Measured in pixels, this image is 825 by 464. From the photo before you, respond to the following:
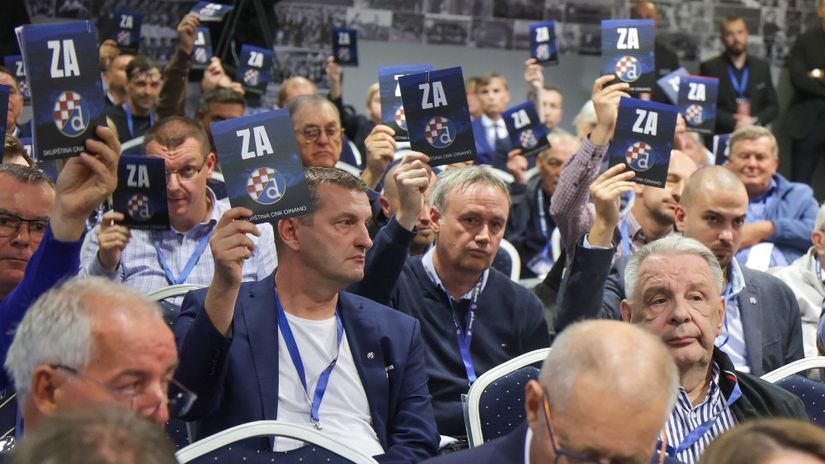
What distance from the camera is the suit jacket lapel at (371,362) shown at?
11.4ft

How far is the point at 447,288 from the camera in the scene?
4320 mm

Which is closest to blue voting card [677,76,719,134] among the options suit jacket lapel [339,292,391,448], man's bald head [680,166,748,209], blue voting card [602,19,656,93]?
blue voting card [602,19,656,93]

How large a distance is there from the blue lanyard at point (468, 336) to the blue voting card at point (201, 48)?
429 centimetres

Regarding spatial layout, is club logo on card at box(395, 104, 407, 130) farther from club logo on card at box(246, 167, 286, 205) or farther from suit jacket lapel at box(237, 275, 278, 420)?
club logo on card at box(246, 167, 286, 205)

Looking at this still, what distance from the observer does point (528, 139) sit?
6848 mm

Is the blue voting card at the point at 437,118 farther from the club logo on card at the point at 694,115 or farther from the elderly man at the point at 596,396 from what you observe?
the club logo on card at the point at 694,115

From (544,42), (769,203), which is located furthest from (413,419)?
(544,42)

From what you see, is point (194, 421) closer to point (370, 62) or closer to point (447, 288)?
point (447, 288)

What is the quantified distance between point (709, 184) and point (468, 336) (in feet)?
4.27

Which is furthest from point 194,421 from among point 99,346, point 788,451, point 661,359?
point 788,451

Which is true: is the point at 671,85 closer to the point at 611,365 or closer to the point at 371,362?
the point at 371,362

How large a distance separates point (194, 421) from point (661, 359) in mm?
1439

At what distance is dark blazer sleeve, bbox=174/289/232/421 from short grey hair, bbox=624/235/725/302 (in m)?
1.39

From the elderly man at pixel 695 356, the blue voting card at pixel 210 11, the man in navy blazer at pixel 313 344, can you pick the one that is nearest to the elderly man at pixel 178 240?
the man in navy blazer at pixel 313 344
